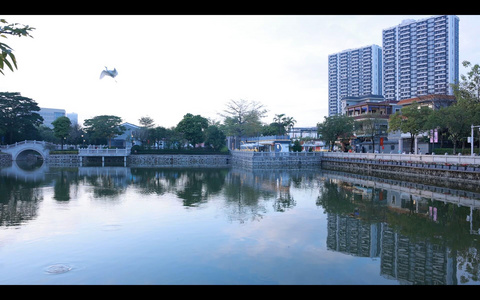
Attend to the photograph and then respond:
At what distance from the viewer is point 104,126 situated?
5366 centimetres

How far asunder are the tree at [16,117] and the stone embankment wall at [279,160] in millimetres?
36428

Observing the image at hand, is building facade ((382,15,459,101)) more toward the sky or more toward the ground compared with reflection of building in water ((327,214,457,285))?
more toward the sky

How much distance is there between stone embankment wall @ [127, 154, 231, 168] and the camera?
51.0 meters

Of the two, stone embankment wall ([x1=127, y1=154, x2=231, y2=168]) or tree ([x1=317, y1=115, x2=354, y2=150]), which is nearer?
tree ([x1=317, y1=115, x2=354, y2=150])

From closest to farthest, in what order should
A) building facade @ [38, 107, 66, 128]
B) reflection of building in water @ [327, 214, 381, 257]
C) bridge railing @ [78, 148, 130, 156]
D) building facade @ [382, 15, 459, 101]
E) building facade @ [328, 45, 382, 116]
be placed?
reflection of building in water @ [327, 214, 381, 257] → bridge railing @ [78, 148, 130, 156] → building facade @ [382, 15, 459, 101] → building facade @ [328, 45, 382, 116] → building facade @ [38, 107, 66, 128]

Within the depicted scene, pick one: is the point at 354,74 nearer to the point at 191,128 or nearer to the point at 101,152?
the point at 191,128

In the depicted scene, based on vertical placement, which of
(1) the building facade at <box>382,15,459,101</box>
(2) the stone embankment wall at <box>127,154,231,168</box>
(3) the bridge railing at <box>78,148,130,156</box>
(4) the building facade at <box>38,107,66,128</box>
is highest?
(1) the building facade at <box>382,15,459,101</box>

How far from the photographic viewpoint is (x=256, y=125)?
225ft

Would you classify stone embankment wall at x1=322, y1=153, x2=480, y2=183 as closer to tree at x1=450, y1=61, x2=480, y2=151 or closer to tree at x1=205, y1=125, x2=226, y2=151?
tree at x1=450, y1=61, x2=480, y2=151

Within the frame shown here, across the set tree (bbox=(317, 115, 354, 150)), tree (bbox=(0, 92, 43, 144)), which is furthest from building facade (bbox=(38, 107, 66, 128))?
tree (bbox=(317, 115, 354, 150))

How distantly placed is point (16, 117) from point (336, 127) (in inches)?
1931

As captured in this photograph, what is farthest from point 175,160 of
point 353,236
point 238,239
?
point 353,236

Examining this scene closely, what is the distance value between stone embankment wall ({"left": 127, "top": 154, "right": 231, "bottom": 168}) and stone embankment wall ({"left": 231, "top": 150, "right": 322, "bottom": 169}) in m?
7.51

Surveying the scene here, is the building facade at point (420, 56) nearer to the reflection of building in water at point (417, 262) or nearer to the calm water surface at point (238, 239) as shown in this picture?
the calm water surface at point (238, 239)
